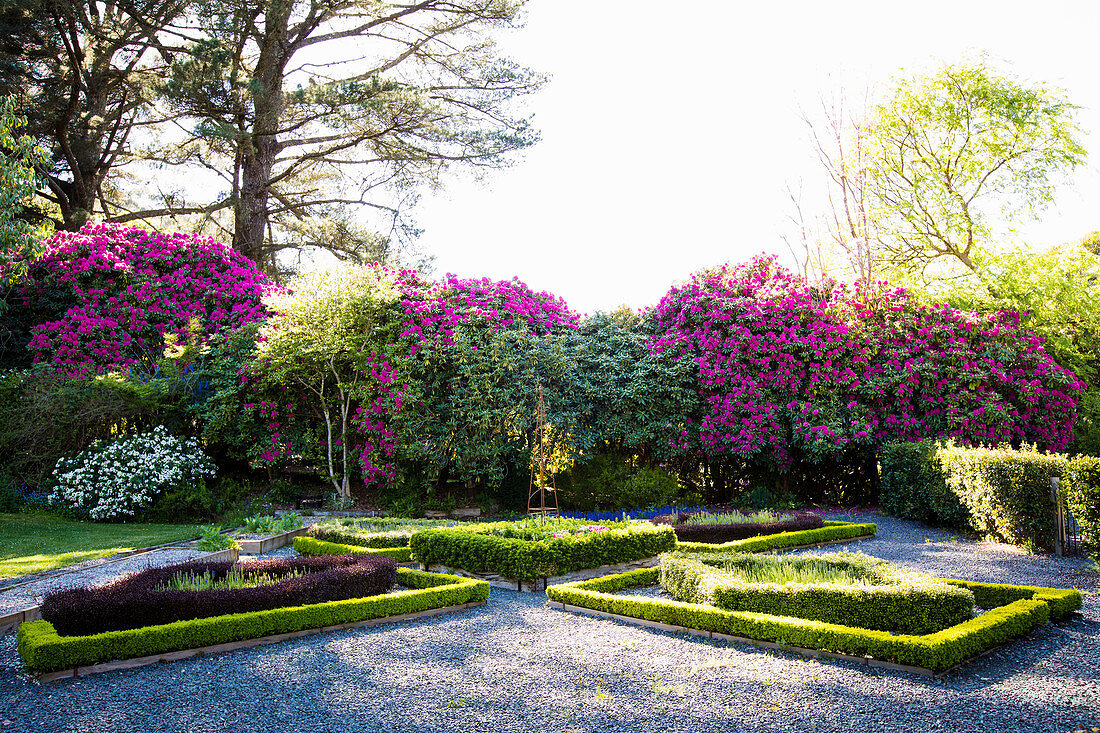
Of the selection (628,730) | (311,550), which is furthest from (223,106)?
(628,730)

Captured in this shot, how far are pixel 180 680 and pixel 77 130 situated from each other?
61.0 feet

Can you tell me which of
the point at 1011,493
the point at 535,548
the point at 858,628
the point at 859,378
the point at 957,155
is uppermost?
the point at 957,155

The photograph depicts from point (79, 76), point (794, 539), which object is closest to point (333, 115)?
point (79, 76)

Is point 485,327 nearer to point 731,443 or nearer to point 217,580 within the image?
point 731,443

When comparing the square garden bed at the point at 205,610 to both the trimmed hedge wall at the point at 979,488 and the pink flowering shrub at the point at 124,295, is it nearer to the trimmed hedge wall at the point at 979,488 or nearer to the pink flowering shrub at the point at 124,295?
the trimmed hedge wall at the point at 979,488

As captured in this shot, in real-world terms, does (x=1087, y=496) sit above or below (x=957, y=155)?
below

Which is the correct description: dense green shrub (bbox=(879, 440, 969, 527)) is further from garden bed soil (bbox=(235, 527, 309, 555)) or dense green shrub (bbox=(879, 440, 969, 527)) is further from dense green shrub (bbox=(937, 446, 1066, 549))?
garden bed soil (bbox=(235, 527, 309, 555))

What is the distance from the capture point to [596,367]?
564 inches

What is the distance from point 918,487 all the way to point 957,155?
12.0 m

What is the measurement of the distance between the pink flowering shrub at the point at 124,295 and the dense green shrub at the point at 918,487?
42.7 feet

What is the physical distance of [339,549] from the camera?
8586 millimetres

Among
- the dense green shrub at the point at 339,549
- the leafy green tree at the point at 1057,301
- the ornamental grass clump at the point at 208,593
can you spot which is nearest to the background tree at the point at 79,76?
the dense green shrub at the point at 339,549

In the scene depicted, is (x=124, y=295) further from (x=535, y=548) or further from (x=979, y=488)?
(x=979, y=488)

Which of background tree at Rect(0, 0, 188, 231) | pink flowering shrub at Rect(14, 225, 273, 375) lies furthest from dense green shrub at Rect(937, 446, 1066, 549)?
background tree at Rect(0, 0, 188, 231)
